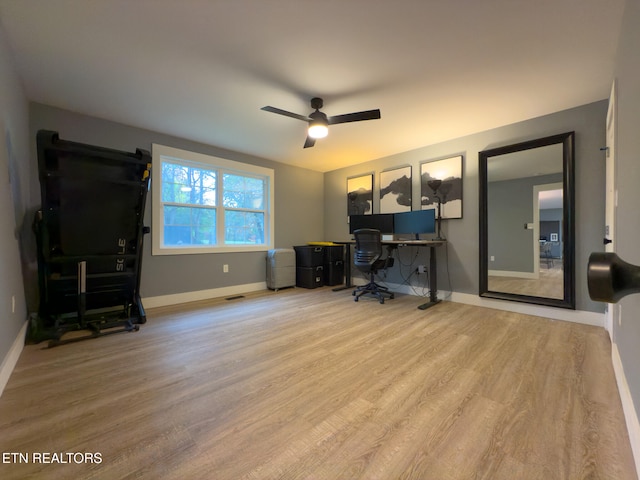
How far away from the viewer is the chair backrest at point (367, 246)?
375 cm

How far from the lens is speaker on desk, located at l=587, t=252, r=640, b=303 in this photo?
1.43 ft

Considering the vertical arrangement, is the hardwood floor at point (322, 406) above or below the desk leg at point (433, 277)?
below

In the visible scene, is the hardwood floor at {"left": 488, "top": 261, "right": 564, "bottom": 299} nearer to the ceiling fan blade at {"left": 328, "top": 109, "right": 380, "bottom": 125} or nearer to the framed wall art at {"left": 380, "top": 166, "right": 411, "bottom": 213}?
the framed wall art at {"left": 380, "top": 166, "right": 411, "bottom": 213}

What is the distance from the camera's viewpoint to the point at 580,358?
200cm

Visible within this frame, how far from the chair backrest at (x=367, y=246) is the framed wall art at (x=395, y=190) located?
2.97 feet

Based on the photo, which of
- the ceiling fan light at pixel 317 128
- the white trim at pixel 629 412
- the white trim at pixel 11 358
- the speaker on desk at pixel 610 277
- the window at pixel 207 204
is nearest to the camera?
the speaker on desk at pixel 610 277

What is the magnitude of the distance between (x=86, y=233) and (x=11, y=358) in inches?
42.9

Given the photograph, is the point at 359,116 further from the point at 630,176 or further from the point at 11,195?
the point at 11,195

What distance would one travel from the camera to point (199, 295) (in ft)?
12.9

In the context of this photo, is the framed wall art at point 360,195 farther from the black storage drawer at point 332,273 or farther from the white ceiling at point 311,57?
the white ceiling at point 311,57

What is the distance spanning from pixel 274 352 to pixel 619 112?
9.61ft

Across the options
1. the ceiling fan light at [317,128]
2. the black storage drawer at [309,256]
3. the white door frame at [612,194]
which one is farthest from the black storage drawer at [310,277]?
the white door frame at [612,194]

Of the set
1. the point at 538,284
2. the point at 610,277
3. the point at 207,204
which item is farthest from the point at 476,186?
the point at 207,204

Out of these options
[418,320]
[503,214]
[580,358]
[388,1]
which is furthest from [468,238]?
[388,1]
